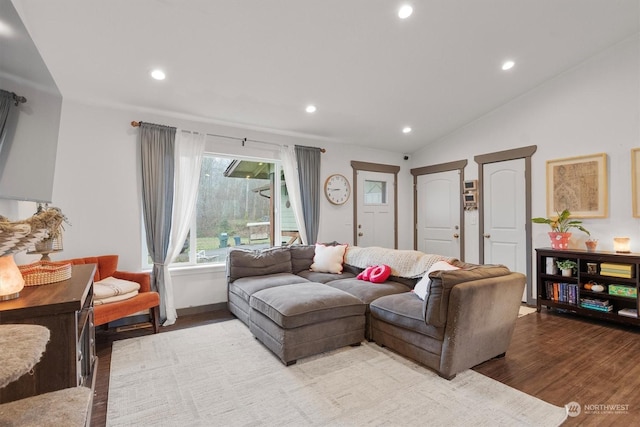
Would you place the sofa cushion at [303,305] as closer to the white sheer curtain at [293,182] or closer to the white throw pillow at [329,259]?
the white throw pillow at [329,259]

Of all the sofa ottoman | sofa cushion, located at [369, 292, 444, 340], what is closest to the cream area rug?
the sofa ottoman

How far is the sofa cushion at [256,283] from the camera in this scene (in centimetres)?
319

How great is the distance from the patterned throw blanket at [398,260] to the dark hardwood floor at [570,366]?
998 mm

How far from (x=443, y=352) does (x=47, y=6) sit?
3.70 meters

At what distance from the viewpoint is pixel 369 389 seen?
2.13 metres

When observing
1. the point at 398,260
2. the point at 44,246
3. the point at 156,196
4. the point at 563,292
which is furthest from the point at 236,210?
the point at 563,292

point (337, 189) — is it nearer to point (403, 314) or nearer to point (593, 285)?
point (403, 314)

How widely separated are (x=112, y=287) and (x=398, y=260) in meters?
2.88

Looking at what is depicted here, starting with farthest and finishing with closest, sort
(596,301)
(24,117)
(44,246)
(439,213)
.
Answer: (439,213) < (596,301) < (44,246) < (24,117)

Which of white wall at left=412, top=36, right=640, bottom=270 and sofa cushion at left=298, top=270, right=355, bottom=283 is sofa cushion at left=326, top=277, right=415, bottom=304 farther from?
white wall at left=412, top=36, right=640, bottom=270

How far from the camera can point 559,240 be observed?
3764mm

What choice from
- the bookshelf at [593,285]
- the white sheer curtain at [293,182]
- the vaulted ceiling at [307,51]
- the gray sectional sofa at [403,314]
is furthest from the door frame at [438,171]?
the white sheer curtain at [293,182]

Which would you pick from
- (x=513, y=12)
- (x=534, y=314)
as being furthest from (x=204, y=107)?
(x=534, y=314)

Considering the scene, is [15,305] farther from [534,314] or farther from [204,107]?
[534,314]
